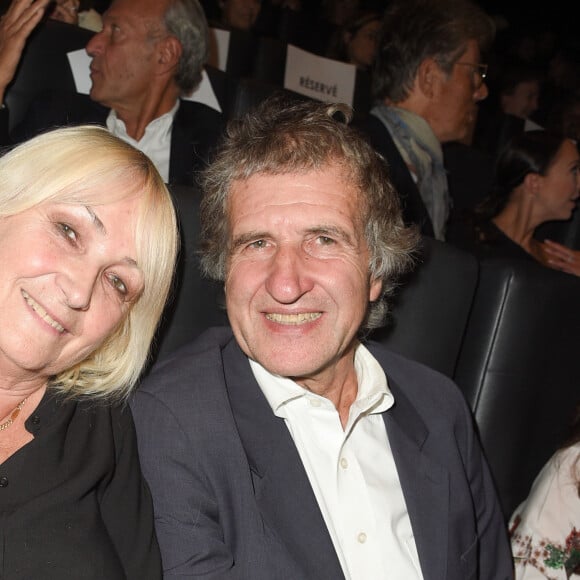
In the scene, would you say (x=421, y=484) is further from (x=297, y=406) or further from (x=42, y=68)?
(x=42, y=68)

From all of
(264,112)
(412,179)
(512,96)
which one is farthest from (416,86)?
(512,96)

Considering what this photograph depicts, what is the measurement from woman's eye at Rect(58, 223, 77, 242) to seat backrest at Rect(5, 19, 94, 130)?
1466 millimetres

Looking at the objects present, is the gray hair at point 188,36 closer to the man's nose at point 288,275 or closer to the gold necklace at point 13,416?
the man's nose at point 288,275

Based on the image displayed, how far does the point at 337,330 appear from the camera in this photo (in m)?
1.68

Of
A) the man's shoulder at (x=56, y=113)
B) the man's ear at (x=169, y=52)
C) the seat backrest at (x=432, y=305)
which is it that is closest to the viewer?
the seat backrest at (x=432, y=305)

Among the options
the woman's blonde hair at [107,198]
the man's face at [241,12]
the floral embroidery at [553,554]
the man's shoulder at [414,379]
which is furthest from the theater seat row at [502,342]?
the man's face at [241,12]

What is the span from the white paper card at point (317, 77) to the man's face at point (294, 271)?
7.36ft

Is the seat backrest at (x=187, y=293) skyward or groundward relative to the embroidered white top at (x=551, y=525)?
skyward

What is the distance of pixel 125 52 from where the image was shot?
3.04 metres

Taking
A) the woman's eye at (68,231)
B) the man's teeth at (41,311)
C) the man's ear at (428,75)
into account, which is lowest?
the man's teeth at (41,311)

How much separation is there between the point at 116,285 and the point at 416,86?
2.03 metres

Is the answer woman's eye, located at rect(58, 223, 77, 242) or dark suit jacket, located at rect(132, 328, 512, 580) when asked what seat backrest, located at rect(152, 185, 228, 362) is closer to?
dark suit jacket, located at rect(132, 328, 512, 580)

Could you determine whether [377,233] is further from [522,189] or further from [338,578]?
[522,189]

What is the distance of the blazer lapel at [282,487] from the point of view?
155cm
